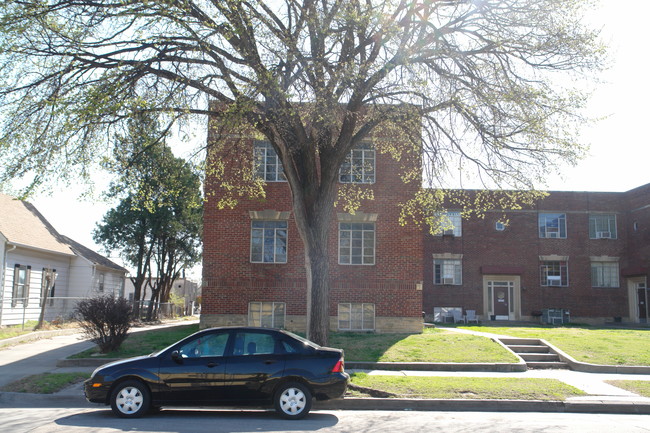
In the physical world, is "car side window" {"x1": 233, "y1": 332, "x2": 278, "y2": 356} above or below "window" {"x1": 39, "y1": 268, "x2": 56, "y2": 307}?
below

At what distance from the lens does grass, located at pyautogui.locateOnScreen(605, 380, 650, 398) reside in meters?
11.8

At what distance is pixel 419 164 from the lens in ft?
57.9

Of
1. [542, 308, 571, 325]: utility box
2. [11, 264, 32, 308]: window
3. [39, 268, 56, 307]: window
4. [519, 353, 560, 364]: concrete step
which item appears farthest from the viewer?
[542, 308, 571, 325]: utility box

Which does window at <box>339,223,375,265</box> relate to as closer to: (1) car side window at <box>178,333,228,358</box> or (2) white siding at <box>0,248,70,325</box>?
(1) car side window at <box>178,333,228,358</box>

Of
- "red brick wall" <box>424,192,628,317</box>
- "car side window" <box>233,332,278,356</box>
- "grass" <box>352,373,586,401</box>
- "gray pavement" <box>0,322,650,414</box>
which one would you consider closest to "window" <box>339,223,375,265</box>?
"gray pavement" <box>0,322,650,414</box>

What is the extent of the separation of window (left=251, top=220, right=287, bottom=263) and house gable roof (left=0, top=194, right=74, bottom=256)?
33.7 ft

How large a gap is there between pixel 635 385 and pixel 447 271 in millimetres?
21095

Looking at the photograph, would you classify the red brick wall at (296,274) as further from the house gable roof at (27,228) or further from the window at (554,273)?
the window at (554,273)

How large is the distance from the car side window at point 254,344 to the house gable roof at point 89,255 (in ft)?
78.2

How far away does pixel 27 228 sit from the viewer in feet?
88.7

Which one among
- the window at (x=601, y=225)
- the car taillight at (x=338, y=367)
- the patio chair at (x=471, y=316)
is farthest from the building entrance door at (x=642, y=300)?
the car taillight at (x=338, y=367)

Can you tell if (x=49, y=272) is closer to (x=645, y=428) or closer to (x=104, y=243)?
(x=104, y=243)

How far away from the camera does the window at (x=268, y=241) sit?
68.6 feet

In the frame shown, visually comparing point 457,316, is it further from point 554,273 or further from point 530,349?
point 530,349
